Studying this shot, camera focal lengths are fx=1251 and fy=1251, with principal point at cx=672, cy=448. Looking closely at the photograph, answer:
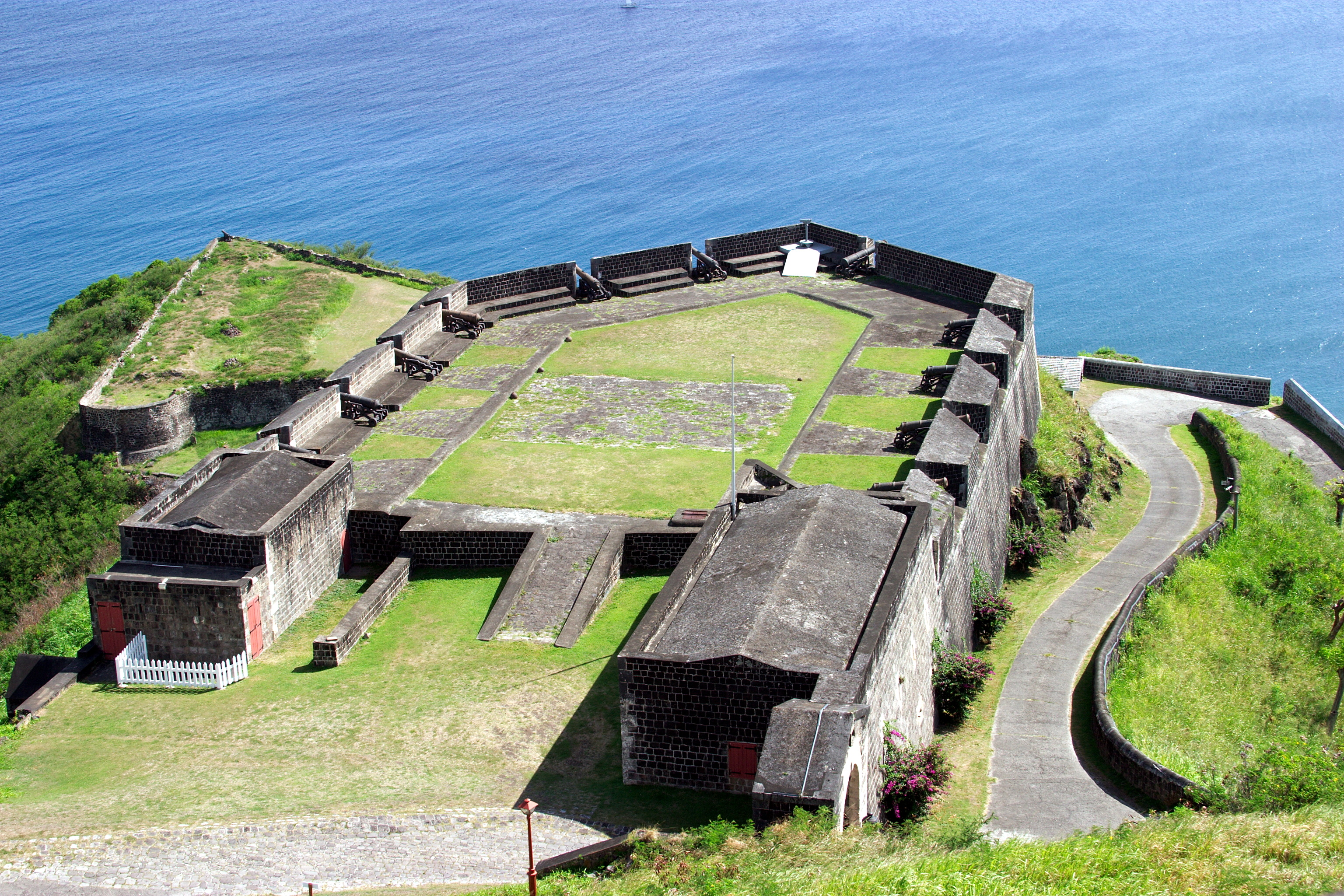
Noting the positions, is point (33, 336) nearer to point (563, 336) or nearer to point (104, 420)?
point (104, 420)

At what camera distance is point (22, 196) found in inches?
3219

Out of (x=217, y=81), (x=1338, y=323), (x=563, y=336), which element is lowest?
(x=1338, y=323)

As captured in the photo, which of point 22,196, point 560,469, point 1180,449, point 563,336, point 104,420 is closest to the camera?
point 560,469

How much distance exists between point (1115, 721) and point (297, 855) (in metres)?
13.3

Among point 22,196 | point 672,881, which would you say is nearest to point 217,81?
point 22,196

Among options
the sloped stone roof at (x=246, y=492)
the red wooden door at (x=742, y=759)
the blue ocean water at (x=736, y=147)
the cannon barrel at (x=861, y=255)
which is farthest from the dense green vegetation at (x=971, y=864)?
the blue ocean water at (x=736, y=147)

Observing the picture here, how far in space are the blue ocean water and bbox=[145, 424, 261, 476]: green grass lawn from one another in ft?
77.5

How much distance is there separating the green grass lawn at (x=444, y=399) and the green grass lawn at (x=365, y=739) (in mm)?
8542

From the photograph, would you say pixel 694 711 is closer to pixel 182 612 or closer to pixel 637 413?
pixel 182 612

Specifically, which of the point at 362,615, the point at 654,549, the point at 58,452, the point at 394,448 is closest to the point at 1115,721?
the point at 654,549

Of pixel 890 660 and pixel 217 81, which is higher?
pixel 217 81

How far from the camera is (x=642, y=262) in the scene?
3984 cm

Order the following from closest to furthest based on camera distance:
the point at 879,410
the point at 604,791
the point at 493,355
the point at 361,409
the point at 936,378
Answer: the point at 604,791 → the point at 879,410 → the point at 361,409 → the point at 936,378 → the point at 493,355

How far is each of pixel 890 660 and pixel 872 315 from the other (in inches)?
807
